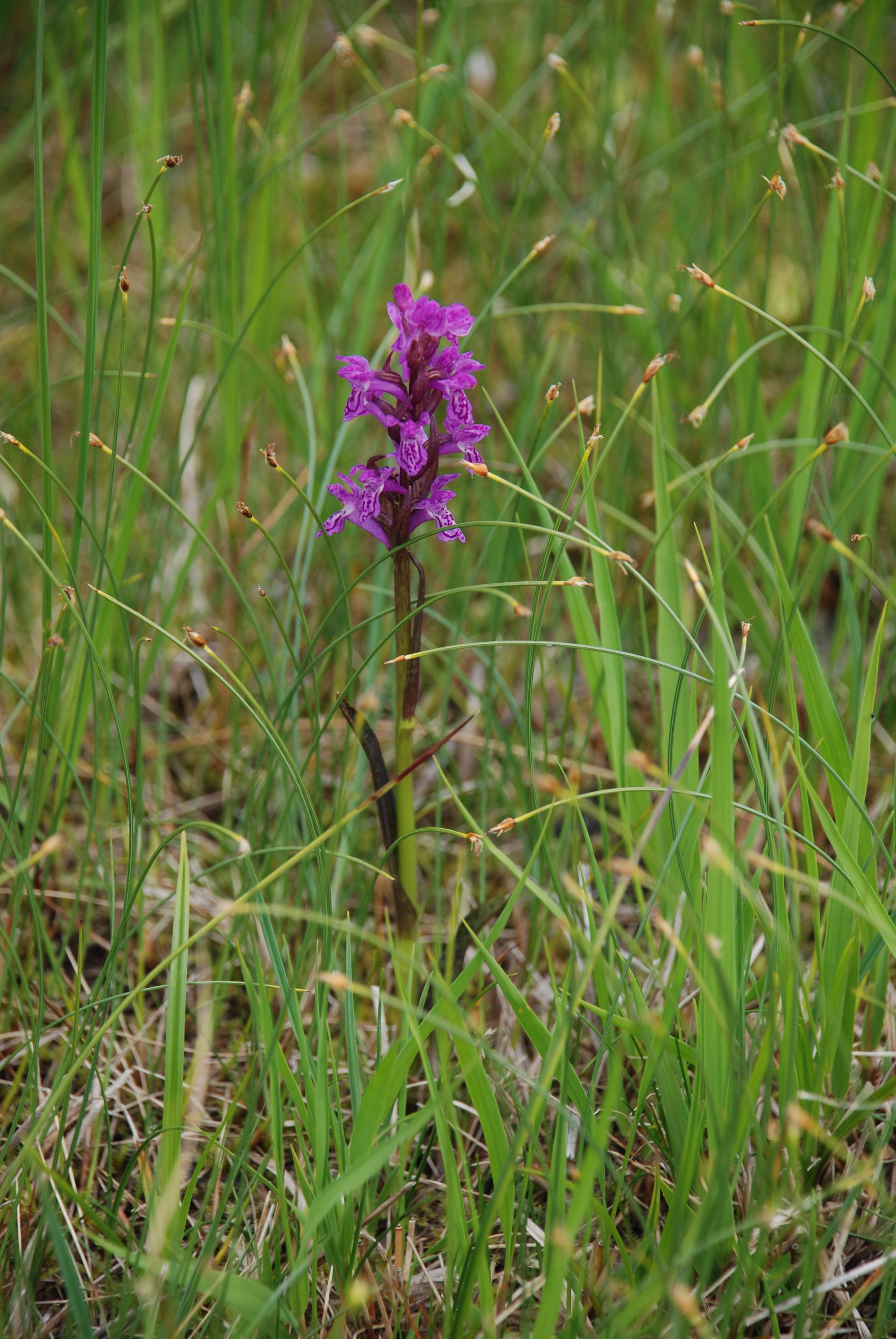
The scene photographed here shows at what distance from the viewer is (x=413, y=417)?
3.87 feet

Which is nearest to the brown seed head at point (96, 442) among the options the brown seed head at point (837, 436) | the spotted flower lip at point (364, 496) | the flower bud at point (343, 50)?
the spotted flower lip at point (364, 496)

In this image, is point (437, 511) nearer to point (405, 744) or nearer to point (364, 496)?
point (364, 496)

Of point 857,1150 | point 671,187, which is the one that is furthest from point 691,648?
point 671,187

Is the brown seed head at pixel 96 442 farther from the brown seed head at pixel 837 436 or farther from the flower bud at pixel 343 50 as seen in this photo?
the flower bud at pixel 343 50

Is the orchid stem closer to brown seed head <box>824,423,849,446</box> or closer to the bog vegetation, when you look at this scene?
the bog vegetation

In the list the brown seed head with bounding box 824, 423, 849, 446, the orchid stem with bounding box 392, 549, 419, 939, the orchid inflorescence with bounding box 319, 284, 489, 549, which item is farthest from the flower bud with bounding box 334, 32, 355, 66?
the brown seed head with bounding box 824, 423, 849, 446

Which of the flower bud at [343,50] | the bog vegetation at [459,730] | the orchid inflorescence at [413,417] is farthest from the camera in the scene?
the flower bud at [343,50]

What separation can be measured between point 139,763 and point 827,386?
4.92ft

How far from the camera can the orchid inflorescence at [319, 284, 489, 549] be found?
116 cm

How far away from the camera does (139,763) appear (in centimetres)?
129

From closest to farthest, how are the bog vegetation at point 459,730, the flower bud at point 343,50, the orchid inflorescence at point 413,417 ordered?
the bog vegetation at point 459,730 → the orchid inflorescence at point 413,417 → the flower bud at point 343,50

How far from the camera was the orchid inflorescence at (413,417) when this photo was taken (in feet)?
3.81

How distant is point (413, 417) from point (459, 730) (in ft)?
1.45

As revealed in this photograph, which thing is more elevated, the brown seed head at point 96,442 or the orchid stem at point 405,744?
the brown seed head at point 96,442
